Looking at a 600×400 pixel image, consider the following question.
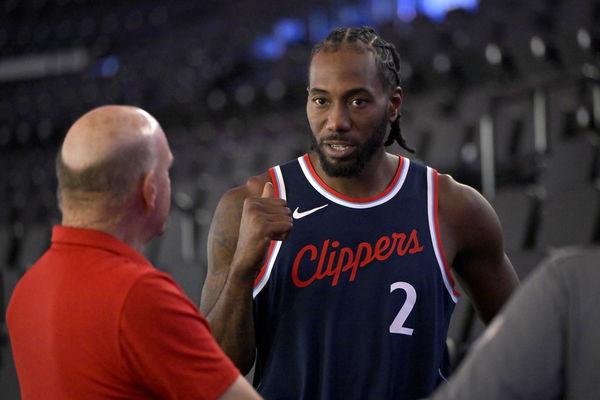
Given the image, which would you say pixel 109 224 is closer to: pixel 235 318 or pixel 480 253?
pixel 235 318

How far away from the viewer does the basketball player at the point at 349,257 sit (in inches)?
79.8

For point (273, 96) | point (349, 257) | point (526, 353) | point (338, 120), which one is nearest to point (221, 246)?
point (349, 257)

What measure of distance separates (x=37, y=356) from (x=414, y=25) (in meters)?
7.77

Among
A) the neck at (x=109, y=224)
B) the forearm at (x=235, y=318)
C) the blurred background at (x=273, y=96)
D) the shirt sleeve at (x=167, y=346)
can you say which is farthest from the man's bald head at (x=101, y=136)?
the blurred background at (x=273, y=96)

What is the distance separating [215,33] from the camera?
42.2ft

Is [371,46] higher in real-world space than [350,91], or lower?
higher

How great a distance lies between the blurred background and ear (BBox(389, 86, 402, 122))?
75cm

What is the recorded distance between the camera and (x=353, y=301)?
2.09 m

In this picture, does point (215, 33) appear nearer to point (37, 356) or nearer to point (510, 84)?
point (510, 84)

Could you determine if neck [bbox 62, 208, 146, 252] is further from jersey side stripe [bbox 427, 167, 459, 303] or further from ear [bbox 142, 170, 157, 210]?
jersey side stripe [bbox 427, 167, 459, 303]

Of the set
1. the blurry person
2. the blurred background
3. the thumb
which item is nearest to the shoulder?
the thumb

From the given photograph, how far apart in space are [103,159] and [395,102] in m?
1.04

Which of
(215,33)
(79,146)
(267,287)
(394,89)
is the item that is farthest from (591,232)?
(215,33)

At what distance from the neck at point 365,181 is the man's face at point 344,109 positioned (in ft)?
0.09
